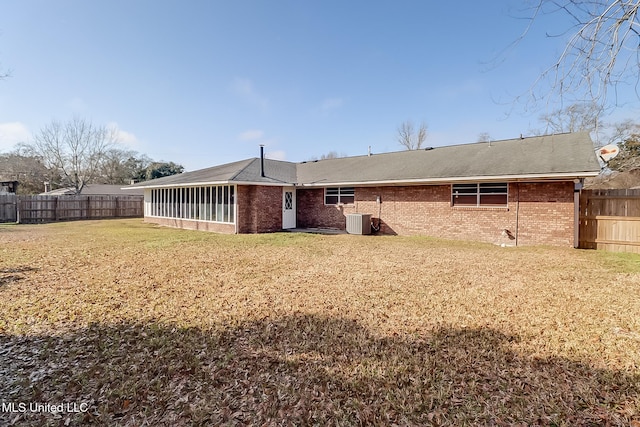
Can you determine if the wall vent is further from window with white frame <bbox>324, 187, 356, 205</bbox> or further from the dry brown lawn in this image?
the dry brown lawn

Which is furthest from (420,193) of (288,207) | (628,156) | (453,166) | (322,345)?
(628,156)

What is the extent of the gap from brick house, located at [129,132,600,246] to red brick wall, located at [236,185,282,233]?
0.15 ft

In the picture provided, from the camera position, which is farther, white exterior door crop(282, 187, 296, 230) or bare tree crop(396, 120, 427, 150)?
bare tree crop(396, 120, 427, 150)

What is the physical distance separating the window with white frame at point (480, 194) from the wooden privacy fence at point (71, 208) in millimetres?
24615

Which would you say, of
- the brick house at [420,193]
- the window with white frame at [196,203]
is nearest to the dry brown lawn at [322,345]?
the brick house at [420,193]

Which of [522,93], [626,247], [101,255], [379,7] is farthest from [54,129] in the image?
[626,247]

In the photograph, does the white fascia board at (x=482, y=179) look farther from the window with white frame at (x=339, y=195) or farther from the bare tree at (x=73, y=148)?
the bare tree at (x=73, y=148)

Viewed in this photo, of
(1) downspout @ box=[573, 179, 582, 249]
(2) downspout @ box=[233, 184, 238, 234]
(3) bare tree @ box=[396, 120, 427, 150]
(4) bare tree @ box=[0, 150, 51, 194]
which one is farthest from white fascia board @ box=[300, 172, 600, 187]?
(4) bare tree @ box=[0, 150, 51, 194]

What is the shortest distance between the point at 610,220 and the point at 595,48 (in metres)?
8.79

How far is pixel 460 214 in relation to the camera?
11.9m

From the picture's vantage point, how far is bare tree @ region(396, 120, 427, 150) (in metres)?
33.9

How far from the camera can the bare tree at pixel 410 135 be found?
33.9 m

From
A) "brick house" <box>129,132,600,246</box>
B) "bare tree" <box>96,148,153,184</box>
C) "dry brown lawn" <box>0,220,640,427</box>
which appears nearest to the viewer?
"dry brown lawn" <box>0,220,640,427</box>

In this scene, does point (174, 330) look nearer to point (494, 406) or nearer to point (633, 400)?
point (494, 406)
